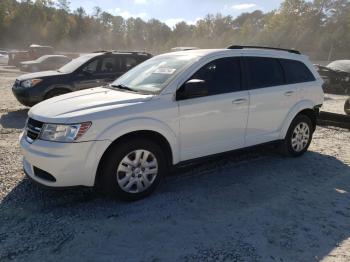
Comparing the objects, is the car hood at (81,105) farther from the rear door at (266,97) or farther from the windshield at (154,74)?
the rear door at (266,97)

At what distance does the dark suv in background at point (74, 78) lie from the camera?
337 inches

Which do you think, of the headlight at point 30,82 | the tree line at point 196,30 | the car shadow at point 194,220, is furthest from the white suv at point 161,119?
the tree line at point 196,30

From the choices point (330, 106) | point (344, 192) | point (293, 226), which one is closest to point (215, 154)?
point (293, 226)

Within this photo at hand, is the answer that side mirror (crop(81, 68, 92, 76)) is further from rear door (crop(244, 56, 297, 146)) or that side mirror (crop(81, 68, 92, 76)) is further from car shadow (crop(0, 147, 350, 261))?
rear door (crop(244, 56, 297, 146))

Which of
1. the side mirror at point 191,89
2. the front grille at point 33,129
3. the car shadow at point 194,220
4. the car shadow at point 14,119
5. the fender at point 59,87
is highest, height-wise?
the side mirror at point 191,89

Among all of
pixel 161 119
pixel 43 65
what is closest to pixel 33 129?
pixel 161 119

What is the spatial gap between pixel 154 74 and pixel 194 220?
2.04 meters

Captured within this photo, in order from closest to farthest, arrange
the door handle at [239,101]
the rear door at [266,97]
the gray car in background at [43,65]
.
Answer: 1. the door handle at [239,101]
2. the rear door at [266,97]
3. the gray car in background at [43,65]

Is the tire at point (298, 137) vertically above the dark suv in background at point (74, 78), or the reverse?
the dark suv in background at point (74, 78)

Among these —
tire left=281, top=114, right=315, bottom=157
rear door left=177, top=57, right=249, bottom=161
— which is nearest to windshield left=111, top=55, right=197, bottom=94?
rear door left=177, top=57, right=249, bottom=161

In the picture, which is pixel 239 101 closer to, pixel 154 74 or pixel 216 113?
pixel 216 113

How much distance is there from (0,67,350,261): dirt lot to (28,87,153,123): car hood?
103 cm

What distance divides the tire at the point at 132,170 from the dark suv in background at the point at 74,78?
17.2 ft

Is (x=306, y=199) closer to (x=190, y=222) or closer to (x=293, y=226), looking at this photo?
(x=293, y=226)
